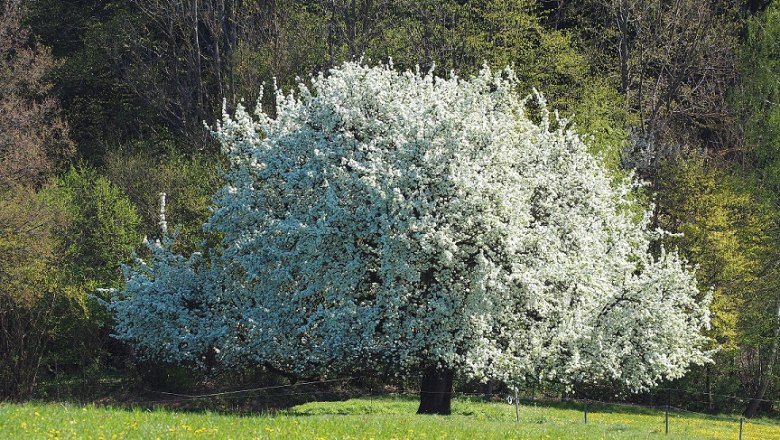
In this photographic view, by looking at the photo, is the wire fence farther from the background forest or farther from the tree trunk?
the tree trunk

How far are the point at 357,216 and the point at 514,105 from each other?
313 inches

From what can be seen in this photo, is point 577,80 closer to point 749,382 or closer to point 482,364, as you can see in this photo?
point 749,382

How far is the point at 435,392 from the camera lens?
29.7 metres

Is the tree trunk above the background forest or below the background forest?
below

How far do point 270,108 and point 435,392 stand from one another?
85.7ft

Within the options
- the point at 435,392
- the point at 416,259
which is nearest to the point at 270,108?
the point at 435,392

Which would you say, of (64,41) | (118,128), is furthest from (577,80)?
(64,41)

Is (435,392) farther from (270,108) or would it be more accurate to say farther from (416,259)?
(270,108)

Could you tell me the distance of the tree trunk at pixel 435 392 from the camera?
2973 cm

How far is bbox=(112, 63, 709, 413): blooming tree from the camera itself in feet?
87.0

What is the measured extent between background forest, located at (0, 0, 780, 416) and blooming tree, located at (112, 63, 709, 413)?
7658 millimetres

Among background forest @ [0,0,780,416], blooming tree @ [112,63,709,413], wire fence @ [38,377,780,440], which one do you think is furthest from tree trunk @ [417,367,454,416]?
wire fence @ [38,377,780,440]

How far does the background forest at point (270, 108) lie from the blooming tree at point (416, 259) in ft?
25.1

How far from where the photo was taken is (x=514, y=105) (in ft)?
104
